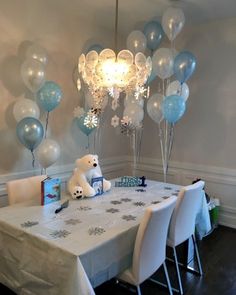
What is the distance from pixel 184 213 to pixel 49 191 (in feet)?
3.51

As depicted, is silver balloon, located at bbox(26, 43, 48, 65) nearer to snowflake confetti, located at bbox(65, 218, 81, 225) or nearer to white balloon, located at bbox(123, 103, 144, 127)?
white balloon, located at bbox(123, 103, 144, 127)

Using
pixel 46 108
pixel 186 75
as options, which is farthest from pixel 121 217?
pixel 186 75

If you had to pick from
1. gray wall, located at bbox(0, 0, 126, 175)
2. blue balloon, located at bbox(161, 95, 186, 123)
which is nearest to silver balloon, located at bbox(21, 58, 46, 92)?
gray wall, located at bbox(0, 0, 126, 175)

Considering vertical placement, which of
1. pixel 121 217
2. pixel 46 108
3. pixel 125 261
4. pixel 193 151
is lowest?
pixel 125 261

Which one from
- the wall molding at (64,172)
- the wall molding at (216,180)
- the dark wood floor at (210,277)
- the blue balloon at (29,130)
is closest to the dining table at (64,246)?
the dark wood floor at (210,277)

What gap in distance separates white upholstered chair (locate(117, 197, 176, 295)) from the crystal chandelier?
1.07m

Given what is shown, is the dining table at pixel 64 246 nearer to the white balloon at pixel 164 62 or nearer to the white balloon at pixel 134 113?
the white balloon at pixel 134 113

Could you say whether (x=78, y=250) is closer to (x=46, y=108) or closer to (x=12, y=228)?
(x=12, y=228)

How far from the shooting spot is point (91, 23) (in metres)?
3.64

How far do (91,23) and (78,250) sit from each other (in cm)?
307

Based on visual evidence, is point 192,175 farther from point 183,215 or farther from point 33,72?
point 33,72

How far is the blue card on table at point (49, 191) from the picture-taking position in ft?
6.92

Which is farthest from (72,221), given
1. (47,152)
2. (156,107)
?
(156,107)

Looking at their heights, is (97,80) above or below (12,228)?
above
